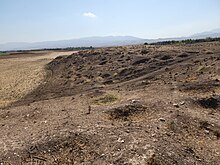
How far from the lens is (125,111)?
15.0 metres

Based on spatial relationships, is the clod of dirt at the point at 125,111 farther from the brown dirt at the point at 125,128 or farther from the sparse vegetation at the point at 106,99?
the sparse vegetation at the point at 106,99

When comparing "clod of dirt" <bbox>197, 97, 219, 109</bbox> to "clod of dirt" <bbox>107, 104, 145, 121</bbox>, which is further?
"clod of dirt" <bbox>197, 97, 219, 109</bbox>

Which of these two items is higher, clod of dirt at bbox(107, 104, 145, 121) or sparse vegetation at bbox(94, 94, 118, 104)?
clod of dirt at bbox(107, 104, 145, 121)

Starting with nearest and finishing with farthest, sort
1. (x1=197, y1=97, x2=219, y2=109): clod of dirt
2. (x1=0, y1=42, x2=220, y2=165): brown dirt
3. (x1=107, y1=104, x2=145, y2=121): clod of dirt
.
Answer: (x1=0, y1=42, x2=220, y2=165): brown dirt
(x1=107, y1=104, x2=145, y2=121): clod of dirt
(x1=197, y1=97, x2=219, y2=109): clod of dirt

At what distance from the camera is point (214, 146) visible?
11.6 m

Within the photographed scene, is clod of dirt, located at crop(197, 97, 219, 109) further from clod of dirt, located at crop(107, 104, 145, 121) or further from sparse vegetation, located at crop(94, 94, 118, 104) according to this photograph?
sparse vegetation, located at crop(94, 94, 118, 104)

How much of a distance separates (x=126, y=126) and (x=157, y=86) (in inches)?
327

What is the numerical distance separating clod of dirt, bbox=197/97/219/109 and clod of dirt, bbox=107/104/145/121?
3.17 m

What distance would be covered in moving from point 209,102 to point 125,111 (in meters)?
4.55

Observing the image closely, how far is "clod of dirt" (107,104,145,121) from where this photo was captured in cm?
1460

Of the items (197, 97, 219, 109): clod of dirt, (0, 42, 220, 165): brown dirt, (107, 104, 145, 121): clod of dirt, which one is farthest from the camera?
(197, 97, 219, 109): clod of dirt

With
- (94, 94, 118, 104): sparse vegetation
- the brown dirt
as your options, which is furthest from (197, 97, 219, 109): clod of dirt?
(94, 94, 118, 104): sparse vegetation

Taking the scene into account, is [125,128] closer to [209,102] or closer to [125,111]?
[125,111]

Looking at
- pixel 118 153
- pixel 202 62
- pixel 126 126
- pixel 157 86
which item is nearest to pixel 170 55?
pixel 202 62
